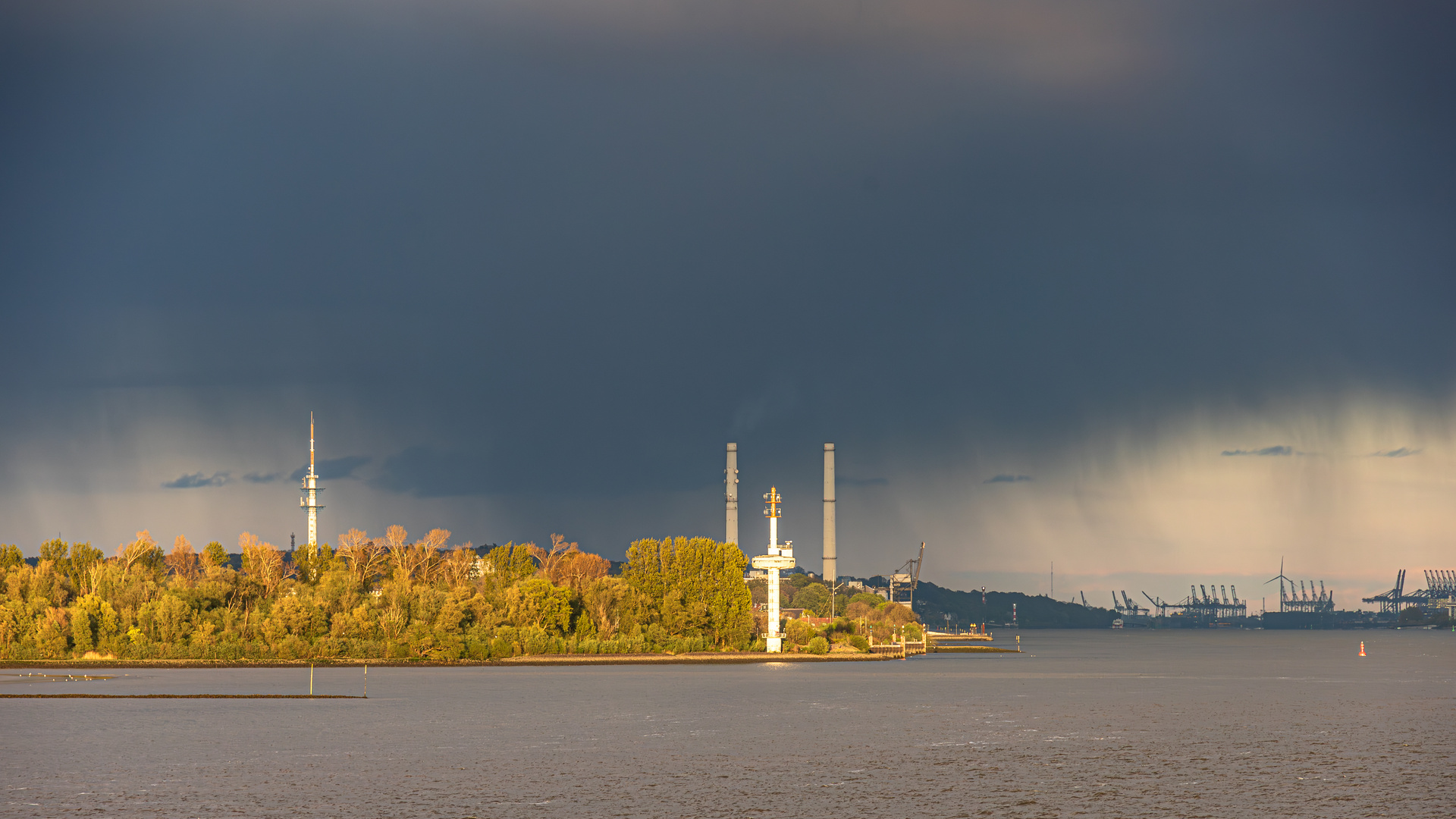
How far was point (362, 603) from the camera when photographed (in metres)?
137

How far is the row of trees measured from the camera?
132 meters

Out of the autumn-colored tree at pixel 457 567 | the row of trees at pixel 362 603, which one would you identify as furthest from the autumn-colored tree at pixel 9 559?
the autumn-colored tree at pixel 457 567

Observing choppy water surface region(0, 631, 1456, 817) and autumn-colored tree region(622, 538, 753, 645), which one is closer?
choppy water surface region(0, 631, 1456, 817)

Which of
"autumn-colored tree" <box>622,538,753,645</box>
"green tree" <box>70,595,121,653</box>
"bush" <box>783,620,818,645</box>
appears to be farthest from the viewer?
"bush" <box>783,620,818,645</box>

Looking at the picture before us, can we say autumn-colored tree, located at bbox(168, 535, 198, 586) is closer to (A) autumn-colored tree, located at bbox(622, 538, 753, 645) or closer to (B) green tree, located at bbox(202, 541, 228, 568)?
(B) green tree, located at bbox(202, 541, 228, 568)

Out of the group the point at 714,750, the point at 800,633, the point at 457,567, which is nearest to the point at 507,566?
the point at 457,567

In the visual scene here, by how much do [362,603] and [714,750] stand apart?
77227mm

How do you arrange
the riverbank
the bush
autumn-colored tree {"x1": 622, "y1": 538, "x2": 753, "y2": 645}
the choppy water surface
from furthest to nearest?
the bush → autumn-colored tree {"x1": 622, "y1": 538, "x2": 753, "y2": 645} → the riverbank → the choppy water surface

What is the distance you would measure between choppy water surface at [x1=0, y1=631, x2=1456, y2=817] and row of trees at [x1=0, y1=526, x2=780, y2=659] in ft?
43.5

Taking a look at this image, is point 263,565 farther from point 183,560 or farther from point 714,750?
point 714,750

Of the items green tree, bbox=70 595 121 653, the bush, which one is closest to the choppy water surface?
green tree, bbox=70 595 121 653

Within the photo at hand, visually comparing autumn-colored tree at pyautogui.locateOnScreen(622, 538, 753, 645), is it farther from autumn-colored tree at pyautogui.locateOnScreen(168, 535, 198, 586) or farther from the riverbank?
autumn-colored tree at pyautogui.locateOnScreen(168, 535, 198, 586)

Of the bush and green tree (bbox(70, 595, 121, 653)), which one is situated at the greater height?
green tree (bbox(70, 595, 121, 653))

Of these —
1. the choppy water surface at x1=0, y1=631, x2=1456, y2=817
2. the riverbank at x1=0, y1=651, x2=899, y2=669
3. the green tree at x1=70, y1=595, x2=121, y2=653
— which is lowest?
the riverbank at x1=0, y1=651, x2=899, y2=669
